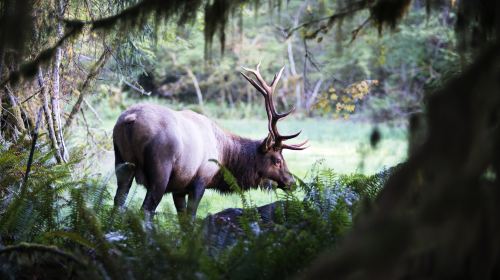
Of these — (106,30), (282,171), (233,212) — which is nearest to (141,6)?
(106,30)

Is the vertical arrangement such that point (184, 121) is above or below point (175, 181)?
above

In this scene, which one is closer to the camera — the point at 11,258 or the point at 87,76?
the point at 11,258

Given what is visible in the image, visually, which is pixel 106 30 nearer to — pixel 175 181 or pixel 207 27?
pixel 207 27

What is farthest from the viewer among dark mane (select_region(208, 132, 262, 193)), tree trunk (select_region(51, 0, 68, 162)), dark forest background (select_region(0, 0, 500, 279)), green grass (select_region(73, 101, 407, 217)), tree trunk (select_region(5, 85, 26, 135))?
dark mane (select_region(208, 132, 262, 193))

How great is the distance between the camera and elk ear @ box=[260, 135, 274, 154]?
9.21 meters

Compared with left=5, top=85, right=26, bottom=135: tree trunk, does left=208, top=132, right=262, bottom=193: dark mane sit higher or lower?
lower

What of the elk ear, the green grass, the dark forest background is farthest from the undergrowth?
the elk ear

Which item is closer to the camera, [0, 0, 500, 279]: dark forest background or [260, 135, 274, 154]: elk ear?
[0, 0, 500, 279]: dark forest background

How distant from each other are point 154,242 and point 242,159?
5942 mm

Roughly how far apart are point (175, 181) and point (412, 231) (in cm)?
606

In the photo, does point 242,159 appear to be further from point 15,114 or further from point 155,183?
point 15,114

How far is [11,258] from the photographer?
3352mm

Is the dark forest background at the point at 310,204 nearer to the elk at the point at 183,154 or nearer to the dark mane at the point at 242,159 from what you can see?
the elk at the point at 183,154

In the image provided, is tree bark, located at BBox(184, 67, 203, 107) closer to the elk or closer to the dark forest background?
the elk
